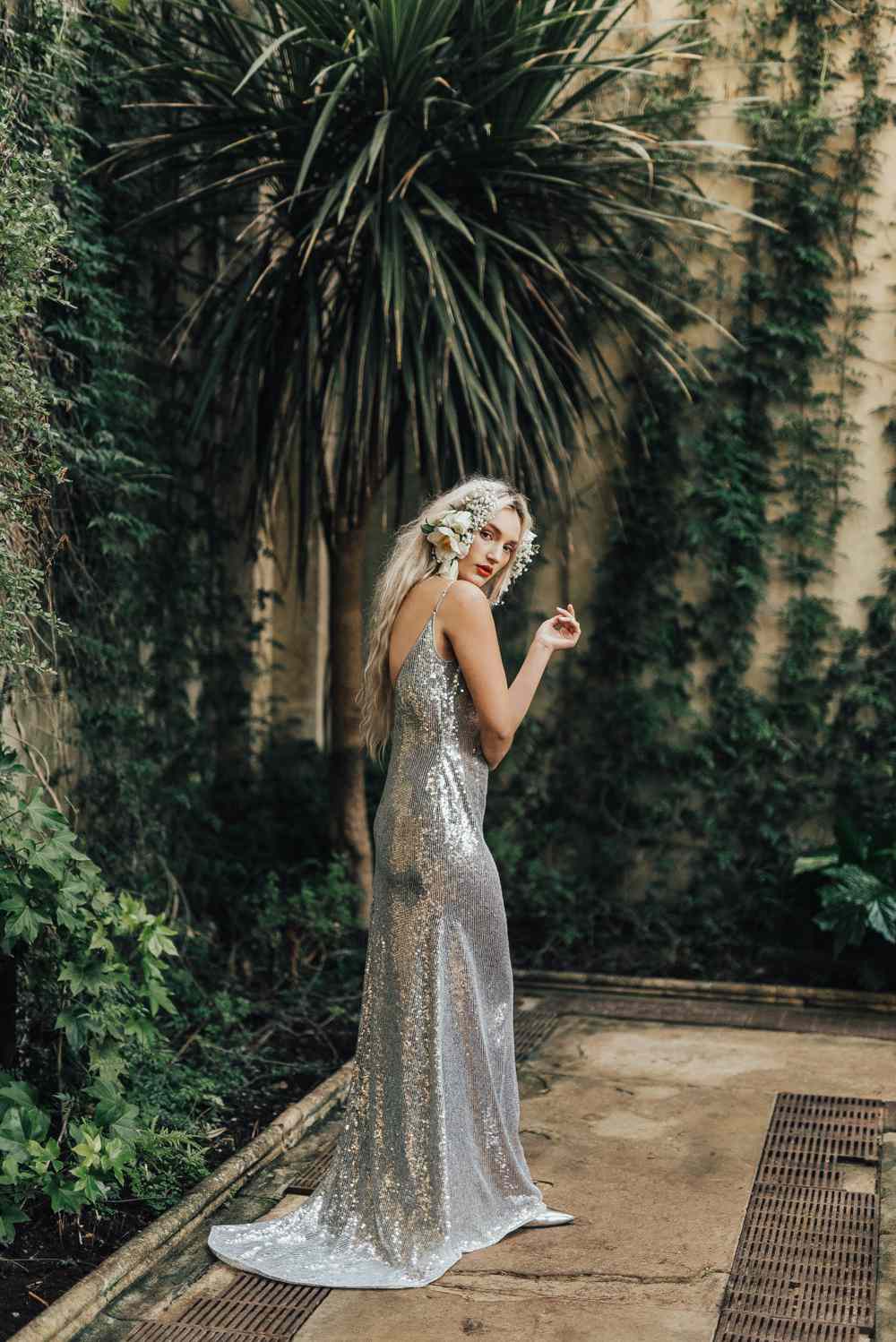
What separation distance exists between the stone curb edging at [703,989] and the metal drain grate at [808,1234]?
3.48 feet

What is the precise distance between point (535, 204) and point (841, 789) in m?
2.76

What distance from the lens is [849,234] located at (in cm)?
573

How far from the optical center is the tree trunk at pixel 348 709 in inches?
210

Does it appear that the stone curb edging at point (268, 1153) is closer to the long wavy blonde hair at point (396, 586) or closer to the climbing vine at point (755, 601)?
the climbing vine at point (755, 601)

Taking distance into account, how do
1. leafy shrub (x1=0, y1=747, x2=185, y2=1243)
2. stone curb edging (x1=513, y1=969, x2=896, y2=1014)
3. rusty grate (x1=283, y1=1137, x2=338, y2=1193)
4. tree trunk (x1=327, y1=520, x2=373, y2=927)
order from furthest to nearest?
tree trunk (x1=327, y1=520, x2=373, y2=927)
stone curb edging (x1=513, y1=969, x2=896, y2=1014)
rusty grate (x1=283, y1=1137, x2=338, y2=1193)
leafy shrub (x1=0, y1=747, x2=185, y2=1243)

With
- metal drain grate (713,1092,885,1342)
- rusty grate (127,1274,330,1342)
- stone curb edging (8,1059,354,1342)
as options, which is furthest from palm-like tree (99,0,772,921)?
rusty grate (127,1274,330,1342)

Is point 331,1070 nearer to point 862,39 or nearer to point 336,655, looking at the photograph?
point 336,655

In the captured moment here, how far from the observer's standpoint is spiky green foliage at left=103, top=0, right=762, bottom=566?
14.8 feet

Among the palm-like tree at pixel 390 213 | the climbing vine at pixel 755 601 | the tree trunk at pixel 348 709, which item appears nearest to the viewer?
the palm-like tree at pixel 390 213

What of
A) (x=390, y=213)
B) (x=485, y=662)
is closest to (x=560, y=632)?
(x=485, y=662)

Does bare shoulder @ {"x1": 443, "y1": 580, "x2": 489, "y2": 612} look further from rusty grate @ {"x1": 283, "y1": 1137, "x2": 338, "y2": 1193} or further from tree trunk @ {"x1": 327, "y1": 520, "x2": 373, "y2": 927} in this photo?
tree trunk @ {"x1": 327, "y1": 520, "x2": 373, "y2": 927}

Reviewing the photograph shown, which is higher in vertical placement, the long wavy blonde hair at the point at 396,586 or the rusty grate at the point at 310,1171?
the long wavy blonde hair at the point at 396,586

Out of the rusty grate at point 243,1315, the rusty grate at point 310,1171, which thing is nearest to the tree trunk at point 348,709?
the rusty grate at point 310,1171

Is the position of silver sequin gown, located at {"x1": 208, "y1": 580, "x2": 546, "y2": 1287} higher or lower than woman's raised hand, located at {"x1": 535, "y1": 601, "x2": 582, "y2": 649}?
lower
